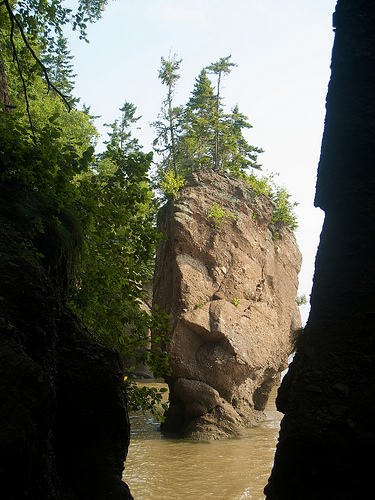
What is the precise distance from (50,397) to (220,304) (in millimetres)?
15149

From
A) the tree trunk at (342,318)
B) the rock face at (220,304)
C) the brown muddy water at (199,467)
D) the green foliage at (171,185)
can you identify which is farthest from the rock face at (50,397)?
the green foliage at (171,185)

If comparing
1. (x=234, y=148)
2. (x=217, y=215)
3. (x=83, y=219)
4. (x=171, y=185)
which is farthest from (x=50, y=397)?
(x=234, y=148)

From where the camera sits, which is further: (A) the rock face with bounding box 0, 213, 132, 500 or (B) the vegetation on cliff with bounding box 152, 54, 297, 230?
(B) the vegetation on cliff with bounding box 152, 54, 297, 230

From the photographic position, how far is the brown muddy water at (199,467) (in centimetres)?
1080

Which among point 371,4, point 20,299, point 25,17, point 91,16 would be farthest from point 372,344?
point 91,16

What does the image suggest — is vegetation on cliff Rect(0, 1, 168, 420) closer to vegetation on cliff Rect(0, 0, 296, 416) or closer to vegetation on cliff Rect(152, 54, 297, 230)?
vegetation on cliff Rect(0, 0, 296, 416)

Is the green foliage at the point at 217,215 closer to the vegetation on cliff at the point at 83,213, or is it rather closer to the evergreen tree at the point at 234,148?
the evergreen tree at the point at 234,148

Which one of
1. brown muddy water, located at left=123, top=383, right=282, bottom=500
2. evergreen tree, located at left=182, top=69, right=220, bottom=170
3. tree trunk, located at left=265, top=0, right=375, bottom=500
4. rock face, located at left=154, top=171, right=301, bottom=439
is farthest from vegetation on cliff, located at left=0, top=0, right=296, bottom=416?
evergreen tree, located at left=182, top=69, right=220, bottom=170

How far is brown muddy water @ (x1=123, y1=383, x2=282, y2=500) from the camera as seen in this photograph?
35.4ft

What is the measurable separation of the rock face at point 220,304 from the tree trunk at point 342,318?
13216 millimetres

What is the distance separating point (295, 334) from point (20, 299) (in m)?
3.13

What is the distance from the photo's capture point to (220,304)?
18.3m

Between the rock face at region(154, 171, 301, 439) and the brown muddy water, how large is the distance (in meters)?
1.11

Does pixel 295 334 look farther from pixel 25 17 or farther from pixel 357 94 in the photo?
pixel 25 17
